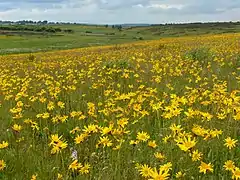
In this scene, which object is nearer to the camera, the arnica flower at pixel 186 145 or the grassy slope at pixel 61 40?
the arnica flower at pixel 186 145

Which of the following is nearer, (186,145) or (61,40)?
(186,145)

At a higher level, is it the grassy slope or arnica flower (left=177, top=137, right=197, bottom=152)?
arnica flower (left=177, top=137, right=197, bottom=152)

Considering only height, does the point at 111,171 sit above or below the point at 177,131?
below

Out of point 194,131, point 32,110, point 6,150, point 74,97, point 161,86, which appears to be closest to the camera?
point 194,131

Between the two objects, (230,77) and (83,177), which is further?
(230,77)

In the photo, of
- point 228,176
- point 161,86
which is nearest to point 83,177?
point 228,176

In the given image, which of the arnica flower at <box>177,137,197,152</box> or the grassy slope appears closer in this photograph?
the arnica flower at <box>177,137,197,152</box>

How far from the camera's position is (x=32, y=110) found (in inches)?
208

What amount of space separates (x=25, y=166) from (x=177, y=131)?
1.49 metres

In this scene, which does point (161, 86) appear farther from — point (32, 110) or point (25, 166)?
point (25, 166)

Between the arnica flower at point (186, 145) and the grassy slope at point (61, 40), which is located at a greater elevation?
the arnica flower at point (186, 145)

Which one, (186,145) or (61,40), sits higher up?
(186,145)

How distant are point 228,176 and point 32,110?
330 centimetres

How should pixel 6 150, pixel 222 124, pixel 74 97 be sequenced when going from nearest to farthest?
pixel 6 150
pixel 222 124
pixel 74 97
